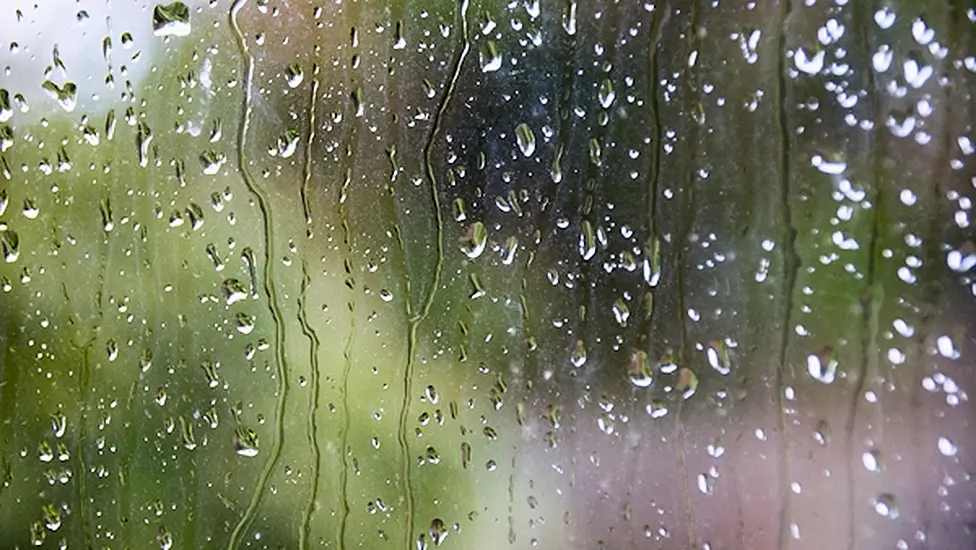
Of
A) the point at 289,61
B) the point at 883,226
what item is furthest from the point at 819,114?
the point at 289,61

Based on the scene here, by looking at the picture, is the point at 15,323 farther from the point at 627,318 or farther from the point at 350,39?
the point at 627,318

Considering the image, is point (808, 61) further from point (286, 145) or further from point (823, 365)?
point (286, 145)

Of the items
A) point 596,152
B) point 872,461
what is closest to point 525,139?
point 596,152

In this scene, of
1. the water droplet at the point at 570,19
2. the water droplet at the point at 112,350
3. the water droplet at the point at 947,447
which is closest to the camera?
the water droplet at the point at 947,447

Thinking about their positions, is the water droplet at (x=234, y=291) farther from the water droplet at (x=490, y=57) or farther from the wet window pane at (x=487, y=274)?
the water droplet at (x=490, y=57)

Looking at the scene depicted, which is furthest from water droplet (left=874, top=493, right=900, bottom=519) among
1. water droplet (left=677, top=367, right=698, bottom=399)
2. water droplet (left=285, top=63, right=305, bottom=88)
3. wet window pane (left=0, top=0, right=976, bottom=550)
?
water droplet (left=285, top=63, right=305, bottom=88)

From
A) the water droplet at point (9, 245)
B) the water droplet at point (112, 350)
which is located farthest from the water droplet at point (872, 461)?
the water droplet at point (9, 245)
